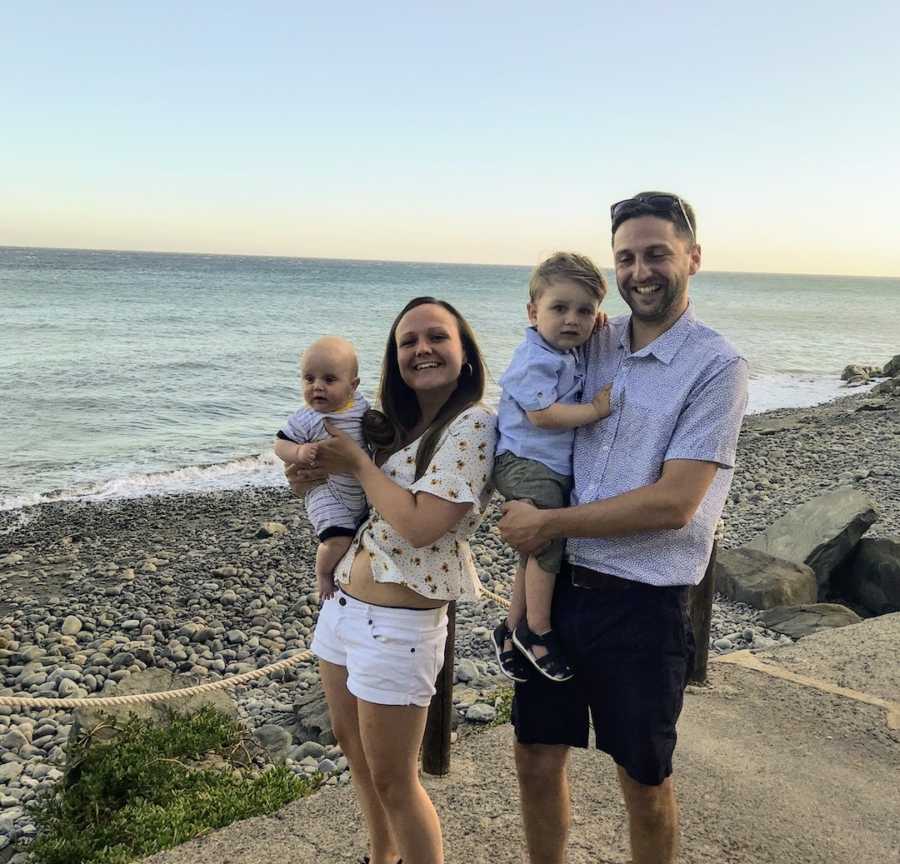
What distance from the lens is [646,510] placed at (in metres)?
2.26

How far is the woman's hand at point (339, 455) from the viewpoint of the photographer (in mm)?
2525

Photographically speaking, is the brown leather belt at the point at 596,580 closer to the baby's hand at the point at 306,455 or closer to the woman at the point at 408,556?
the woman at the point at 408,556

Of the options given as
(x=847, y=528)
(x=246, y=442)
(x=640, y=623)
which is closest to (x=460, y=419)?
(x=640, y=623)

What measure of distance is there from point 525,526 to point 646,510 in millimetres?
342

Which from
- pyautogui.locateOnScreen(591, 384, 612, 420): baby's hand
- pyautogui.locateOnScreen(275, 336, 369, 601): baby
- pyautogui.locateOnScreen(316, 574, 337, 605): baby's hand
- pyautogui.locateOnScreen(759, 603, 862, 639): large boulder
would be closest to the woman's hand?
pyautogui.locateOnScreen(275, 336, 369, 601): baby

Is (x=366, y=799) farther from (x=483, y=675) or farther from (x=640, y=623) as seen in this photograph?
(x=483, y=675)

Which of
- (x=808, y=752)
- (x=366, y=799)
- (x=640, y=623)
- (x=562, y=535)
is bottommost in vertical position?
(x=808, y=752)

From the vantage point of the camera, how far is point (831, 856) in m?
3.17

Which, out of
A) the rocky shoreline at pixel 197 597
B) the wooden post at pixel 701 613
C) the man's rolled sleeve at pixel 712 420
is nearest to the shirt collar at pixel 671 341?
the man's rolled sleeve at pixel 712 420

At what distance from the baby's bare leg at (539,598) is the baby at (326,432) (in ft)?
2.02

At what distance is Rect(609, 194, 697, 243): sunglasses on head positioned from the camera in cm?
237

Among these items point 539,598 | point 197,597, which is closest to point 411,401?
point 539,598

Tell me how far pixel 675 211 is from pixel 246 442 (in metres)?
14.5

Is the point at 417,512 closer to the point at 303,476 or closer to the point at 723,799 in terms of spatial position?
the point at 303,476
